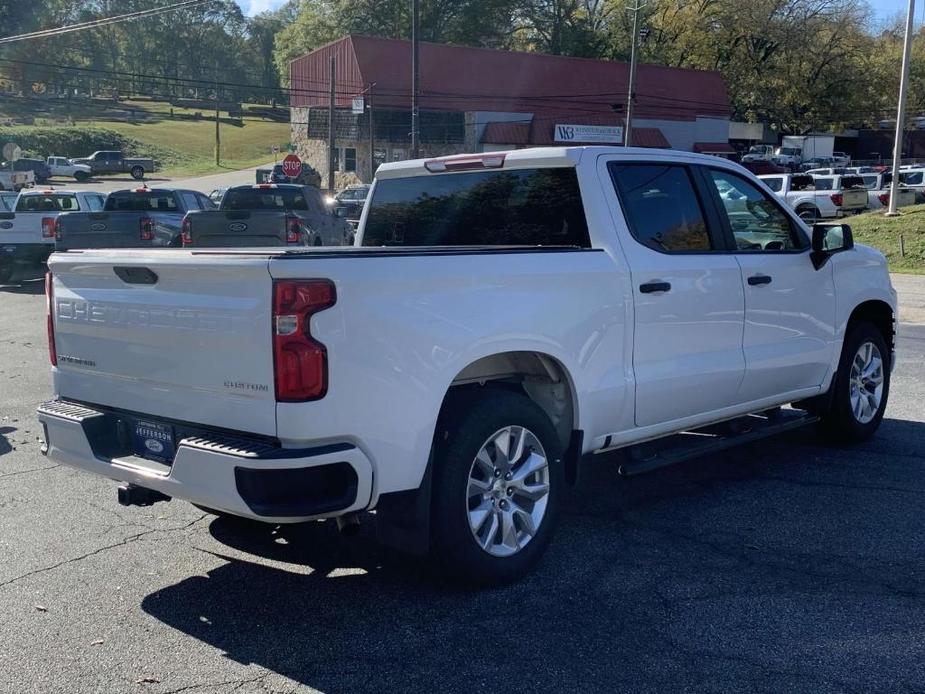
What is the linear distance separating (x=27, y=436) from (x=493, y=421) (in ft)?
15.5

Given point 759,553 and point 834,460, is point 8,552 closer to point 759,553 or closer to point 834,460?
point 759,553

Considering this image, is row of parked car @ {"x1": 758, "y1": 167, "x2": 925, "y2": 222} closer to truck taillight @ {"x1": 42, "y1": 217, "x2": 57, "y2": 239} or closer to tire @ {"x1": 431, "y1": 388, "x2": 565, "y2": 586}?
truck taillight @ {"x1": 42, "y1": 217, "x2": 57, "y2": 239}

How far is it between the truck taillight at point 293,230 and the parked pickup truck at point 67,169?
56208 mm

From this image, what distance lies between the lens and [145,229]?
1686 cm

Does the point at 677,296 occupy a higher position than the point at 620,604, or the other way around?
the point at 677,296

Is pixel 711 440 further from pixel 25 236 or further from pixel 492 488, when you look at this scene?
pixel 25 236

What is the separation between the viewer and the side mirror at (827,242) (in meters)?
6.50

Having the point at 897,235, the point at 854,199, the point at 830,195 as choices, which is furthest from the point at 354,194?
the point at 897,235

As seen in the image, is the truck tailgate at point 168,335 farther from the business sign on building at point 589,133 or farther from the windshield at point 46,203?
the business sign on building at point 589,133

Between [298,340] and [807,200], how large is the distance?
104 feet

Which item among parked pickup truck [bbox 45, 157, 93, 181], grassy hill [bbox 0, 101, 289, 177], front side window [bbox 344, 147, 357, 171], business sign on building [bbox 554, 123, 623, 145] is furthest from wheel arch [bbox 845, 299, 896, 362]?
grassy hill [bbox 0, 101, 289, 177]

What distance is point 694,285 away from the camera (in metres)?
5.61

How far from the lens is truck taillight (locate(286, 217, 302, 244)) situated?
15758 millimetres

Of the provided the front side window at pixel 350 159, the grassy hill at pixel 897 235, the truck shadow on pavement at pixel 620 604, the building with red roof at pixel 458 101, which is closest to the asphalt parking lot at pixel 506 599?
the truck shadow on pavement at pixel 620 604
